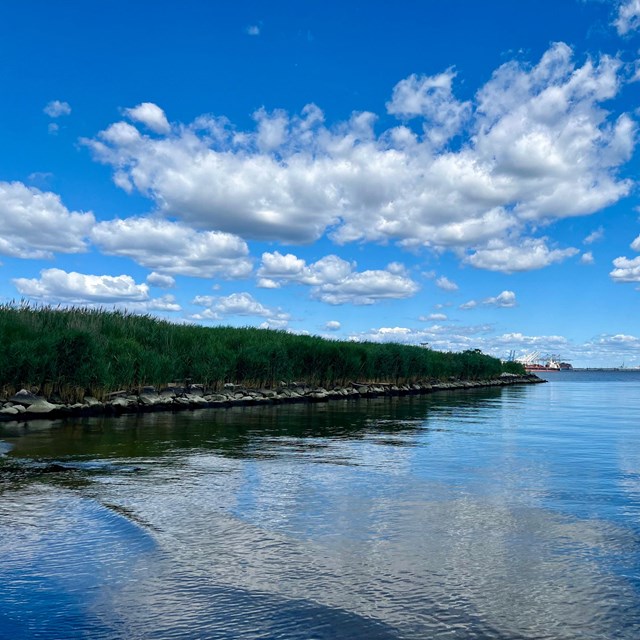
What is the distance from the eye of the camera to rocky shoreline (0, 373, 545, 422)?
20250 mm

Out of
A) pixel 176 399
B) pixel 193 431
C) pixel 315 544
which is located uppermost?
pixel 176 399

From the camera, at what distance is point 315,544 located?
6379 millimetres

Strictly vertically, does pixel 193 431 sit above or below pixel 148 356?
below

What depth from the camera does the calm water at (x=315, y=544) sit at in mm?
4504

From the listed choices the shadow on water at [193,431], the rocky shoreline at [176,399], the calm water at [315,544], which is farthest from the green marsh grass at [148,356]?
the calm water at [315,544]

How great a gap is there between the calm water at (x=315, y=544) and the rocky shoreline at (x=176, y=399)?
7342mm

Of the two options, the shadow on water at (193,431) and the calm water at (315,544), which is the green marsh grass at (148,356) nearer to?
the shadow on water at (193,431)

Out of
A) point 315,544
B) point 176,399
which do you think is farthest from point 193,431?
point 315,544

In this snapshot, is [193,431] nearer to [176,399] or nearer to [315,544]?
[176,399]

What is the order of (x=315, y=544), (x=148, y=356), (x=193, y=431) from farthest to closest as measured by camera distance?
(x=148, y=356) → (x=193, y=431) → (x=315, y=544)

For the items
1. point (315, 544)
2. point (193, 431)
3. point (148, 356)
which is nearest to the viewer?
point (315, 544)

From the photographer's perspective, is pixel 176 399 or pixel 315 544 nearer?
pixel 315 544

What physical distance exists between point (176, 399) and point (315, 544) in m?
20.2

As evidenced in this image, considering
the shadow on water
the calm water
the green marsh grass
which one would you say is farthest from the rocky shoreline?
the calm water
